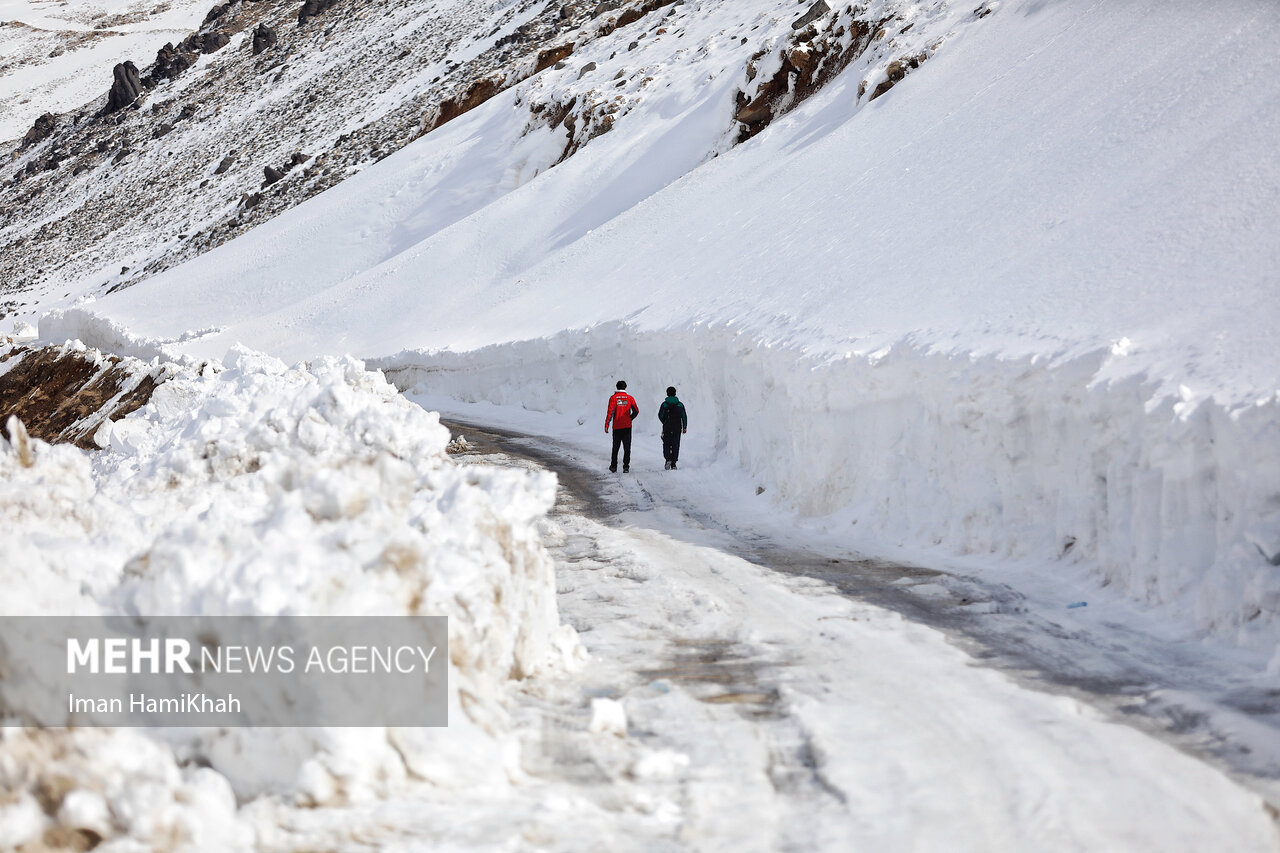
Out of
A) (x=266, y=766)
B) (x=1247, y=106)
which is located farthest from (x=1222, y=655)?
(x=1247, y=106)

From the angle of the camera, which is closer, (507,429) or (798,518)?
(798,518)

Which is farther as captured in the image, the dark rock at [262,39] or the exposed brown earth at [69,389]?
the dark rock at [262,39]

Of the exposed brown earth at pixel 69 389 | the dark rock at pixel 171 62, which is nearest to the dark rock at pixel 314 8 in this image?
the dark rock at pixel 171 62

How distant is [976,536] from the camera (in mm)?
8641

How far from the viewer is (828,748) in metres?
4.65

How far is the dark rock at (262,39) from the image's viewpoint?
2906 inches

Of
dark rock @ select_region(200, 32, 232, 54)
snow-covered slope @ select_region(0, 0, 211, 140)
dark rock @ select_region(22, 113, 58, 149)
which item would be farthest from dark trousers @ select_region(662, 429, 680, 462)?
snow-covered slope @ select_region(0, 0, 211, 140)

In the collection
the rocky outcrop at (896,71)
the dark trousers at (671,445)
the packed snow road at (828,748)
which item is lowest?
the packed snow road at (828,748)

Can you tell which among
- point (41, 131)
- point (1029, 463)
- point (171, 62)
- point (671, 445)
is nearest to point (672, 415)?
point (671, 445)

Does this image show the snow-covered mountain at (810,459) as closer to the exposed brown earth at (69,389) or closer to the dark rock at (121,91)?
the exposed brown earth at (69,389)

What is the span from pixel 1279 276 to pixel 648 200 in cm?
2075

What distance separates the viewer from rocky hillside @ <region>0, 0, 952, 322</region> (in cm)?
3042

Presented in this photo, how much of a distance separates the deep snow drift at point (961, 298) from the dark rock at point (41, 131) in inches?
2420

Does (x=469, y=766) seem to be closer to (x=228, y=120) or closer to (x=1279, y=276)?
(x=1279, y=276)
